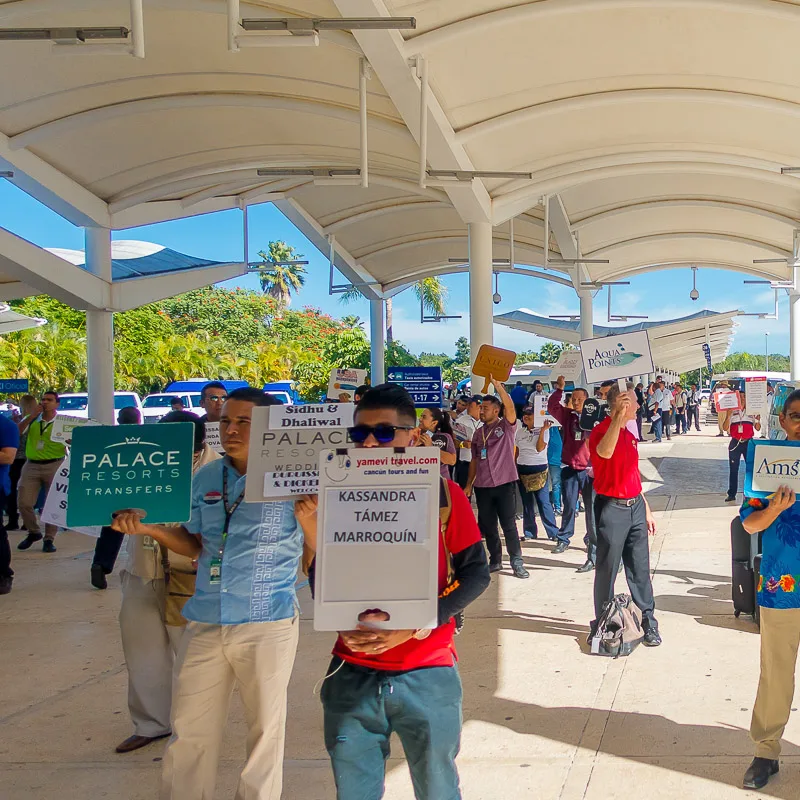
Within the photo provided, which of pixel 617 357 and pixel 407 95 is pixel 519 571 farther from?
pixel 407 95

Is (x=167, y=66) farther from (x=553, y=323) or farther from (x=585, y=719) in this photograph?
(x=553, y=323)

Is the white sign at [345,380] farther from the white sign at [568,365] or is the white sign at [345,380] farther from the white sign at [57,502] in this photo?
the white sign at [57,502]

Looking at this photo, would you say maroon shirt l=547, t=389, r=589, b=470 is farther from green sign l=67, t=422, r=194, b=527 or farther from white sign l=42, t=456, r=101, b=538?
green sign l=67, t=422, r=194, b=527

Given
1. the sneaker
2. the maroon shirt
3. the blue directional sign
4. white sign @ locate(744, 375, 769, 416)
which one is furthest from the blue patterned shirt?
the blue directional sign

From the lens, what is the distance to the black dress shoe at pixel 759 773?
14.4 feet

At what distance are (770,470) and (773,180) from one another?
12645mm

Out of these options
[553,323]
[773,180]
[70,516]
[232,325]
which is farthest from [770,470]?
[232,325]

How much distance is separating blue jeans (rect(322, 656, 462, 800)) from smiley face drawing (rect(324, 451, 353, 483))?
632 mm

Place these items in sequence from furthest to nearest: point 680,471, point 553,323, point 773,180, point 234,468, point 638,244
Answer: point 553,323 → point 638,244 → point 680,471 → point 773,180 → point 234,468

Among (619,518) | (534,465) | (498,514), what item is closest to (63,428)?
(498,514)

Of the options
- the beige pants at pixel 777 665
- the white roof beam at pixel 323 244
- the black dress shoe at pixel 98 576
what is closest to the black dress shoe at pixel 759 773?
the beige pants at pixel 777 665

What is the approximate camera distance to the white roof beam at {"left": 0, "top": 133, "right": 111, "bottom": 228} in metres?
15.5

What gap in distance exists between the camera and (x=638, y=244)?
2602 cm

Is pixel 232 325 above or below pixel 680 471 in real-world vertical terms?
above
